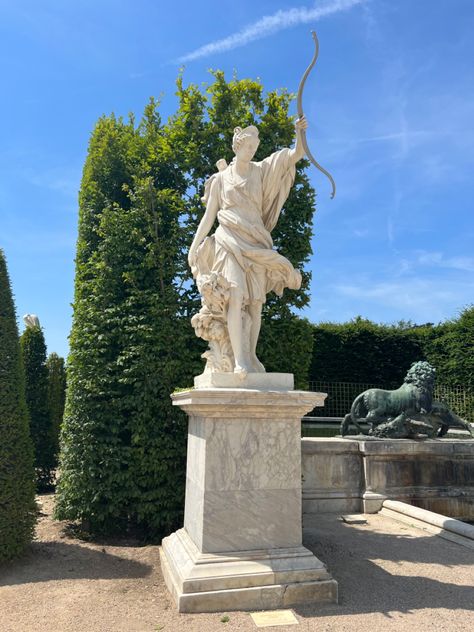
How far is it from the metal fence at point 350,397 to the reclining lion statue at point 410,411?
6992 mm

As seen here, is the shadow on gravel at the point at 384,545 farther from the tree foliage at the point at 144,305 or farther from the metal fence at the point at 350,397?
the metal fence at the point at 350,397

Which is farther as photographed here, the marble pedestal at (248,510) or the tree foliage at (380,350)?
the tree foliage at (380,350)

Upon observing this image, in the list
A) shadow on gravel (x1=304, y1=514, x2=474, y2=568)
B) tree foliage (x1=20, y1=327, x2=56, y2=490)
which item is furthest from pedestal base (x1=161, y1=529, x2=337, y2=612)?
tree foliage (x1=20, y1=327, x2=56, y2=490)

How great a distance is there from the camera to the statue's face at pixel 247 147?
15.9 ft

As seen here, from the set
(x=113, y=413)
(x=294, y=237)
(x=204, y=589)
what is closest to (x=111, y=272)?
(x=113, y=413)

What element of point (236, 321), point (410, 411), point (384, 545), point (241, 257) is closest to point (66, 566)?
point (236, 321)

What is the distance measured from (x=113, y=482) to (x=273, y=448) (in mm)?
3134

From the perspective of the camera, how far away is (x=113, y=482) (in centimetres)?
645

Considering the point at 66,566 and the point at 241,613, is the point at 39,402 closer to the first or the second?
the point at 66,566

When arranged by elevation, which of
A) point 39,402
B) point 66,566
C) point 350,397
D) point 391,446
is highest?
point 350,397

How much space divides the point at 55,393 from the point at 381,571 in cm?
910

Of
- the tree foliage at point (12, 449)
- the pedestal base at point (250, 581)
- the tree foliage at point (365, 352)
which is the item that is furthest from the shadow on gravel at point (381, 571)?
the tree foliage at point (365, 352)

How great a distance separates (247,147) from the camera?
191 inches

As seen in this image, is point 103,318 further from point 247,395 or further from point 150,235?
point 247,395
